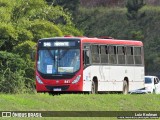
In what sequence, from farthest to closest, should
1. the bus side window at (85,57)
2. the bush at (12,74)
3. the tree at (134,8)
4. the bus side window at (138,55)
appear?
the tree at (134,8)
the bus side window at (138,55)
the bush at (12,74)
the bus side window at (85,57)

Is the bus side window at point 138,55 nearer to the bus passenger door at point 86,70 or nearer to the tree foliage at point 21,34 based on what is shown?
the tree foliage at point 21,34

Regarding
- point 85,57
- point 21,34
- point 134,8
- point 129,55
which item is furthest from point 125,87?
point 134,8

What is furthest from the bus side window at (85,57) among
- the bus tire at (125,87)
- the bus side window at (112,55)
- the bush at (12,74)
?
the bus tire at (125,87)

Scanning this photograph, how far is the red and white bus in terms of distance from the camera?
34.2m

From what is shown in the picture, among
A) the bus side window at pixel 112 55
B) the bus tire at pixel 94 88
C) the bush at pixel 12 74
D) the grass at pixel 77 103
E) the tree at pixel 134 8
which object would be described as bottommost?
the grass at pixel 77 103

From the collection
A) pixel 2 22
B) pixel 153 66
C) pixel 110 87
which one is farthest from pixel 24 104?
pixel 153 66

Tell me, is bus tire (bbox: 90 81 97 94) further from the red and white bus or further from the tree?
the tree

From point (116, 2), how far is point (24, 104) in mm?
64768

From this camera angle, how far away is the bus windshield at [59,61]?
1352 inches

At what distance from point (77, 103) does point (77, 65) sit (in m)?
8.68

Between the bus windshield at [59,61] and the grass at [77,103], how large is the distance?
18.1 ft

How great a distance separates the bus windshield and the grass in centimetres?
553

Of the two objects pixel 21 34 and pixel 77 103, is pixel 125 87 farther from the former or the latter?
pixel 77 103

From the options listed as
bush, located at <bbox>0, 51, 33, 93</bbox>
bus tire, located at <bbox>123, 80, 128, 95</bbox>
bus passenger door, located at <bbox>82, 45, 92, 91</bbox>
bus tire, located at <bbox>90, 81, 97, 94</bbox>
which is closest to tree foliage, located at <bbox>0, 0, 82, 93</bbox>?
bush, located at <bbox>0, 51, 33, 93</bbox>
